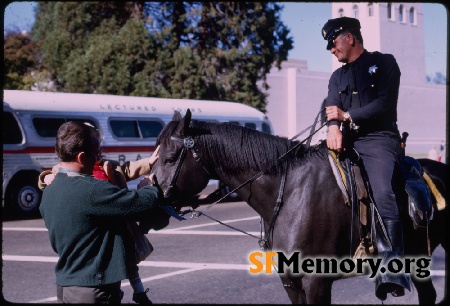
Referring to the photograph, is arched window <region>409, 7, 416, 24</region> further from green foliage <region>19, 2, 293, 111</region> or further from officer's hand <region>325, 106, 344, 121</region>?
officer's hand <region>325, 106, 344, 121</region>

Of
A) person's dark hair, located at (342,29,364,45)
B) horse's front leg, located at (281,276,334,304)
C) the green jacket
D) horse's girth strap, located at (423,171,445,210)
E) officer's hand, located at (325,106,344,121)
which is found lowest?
horse's front leg, located at (281,276,334,304)

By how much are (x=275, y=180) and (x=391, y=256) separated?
1023 millimetres

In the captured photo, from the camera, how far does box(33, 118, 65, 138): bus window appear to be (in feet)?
54.2

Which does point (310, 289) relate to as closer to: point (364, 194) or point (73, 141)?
point (364, 194)

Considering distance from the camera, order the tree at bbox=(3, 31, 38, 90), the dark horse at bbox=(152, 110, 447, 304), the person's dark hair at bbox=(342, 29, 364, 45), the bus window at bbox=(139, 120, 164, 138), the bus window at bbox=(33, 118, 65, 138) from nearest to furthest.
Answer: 1. the dark horse at bbox=(152, 110, 447, 304)
2. the person's dark hair at bbox=(342, 29, 364, 45)
3. the bus window at bbox=(33, 118, 65, 138)
4. the bus window at bbox=(139, 120, 164, 138)
5. the tree at bbox=(3, 31, 38, 90)

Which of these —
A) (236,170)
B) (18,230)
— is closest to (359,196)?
(236,170)

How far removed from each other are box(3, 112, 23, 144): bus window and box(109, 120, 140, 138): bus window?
296 cm

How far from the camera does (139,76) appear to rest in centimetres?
2516

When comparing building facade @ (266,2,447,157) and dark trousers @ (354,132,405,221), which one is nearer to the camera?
dark trousers @ (354,132,405,221)

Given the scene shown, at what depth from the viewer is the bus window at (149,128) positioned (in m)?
18.7

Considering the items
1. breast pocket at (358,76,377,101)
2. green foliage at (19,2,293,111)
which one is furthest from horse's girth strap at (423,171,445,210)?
green foliage at (19,2,293,111)

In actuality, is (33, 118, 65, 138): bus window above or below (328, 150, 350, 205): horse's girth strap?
below

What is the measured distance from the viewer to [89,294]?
3.34 m

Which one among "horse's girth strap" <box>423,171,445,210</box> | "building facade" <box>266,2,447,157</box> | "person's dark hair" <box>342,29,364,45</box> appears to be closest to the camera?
"person's dark hair" <box>342,29,364,45</box>
